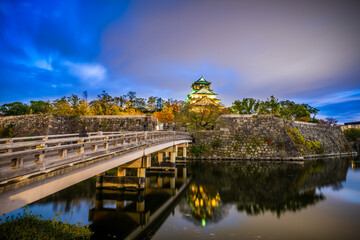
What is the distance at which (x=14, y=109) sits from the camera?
36.0m

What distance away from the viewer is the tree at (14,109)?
35.6 m

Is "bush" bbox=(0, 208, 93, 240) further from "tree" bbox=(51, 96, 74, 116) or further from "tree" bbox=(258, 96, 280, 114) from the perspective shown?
"tree" bbox=(258, 96, 280, 114)

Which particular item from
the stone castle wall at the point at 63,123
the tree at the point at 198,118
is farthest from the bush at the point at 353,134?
the stone castle wall at the point at 63,123

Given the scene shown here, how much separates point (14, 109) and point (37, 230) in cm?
3991

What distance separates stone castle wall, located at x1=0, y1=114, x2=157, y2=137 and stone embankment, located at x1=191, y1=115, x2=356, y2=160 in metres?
9.40

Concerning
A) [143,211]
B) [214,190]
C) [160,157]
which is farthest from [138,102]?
[143,211]

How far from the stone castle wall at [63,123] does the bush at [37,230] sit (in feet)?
49.4

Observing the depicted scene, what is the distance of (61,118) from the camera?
24453 mm

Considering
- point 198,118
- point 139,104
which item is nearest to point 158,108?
point 139,104

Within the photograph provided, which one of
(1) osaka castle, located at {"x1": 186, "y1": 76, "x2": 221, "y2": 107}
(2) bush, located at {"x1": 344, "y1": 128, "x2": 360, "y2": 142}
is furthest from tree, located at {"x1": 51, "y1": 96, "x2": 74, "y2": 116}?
(2) bush, located at {"x1": 344, "y1": 128, "x2": 360, "y2": 142}

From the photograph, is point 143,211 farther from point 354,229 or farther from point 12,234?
point 354,229

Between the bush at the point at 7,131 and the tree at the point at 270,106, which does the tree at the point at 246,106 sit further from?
the bush at the point at 7,131

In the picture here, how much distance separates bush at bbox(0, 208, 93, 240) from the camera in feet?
17.9

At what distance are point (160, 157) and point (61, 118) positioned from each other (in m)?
13.8
